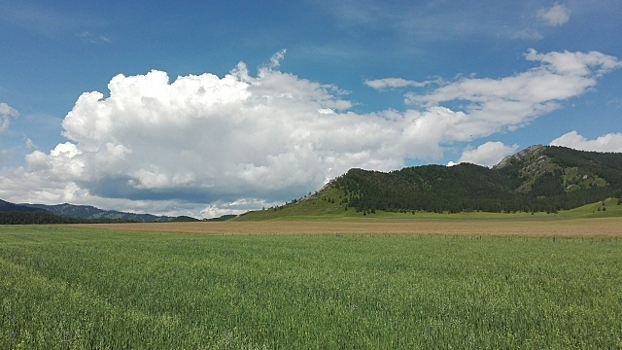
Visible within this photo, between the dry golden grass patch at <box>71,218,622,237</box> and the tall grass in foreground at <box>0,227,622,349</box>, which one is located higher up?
the tall grass in foreground at <box>0,227,622,349</box>

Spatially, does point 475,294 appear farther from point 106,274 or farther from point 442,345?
point 106,274

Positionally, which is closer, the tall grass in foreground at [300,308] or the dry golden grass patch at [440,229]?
the tall grass in foreground at [300,308]

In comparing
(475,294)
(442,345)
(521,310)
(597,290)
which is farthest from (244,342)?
(597,290)

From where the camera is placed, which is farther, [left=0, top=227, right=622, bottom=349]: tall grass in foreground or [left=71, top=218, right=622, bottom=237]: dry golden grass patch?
[left=71, top=218, right=622, bottom=237]: dry golden grass patch

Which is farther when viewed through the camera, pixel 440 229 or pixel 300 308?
pixel 440 229

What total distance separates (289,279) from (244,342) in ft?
28.7

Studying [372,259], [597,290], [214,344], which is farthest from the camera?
[372,259]

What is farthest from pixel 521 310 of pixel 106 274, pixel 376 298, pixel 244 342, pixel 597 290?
pixel 106 274

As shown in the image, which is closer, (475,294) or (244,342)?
(244,342)

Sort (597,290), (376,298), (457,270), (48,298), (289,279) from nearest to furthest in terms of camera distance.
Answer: (48,298)
(376,298)
(597,290)
(289,279)
(457,270)

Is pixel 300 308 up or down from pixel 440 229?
up

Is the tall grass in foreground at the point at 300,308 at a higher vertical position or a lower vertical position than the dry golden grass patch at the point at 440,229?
higher

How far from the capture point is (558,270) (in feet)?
69.6

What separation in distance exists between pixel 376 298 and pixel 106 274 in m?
11.5
